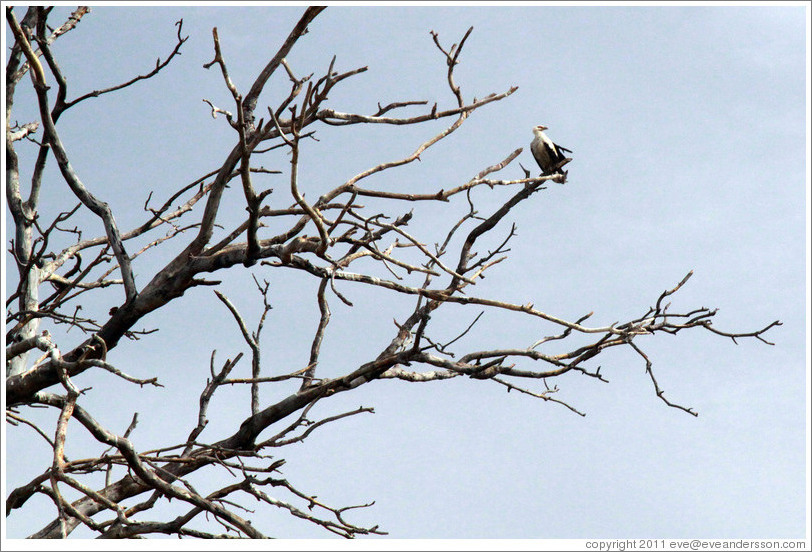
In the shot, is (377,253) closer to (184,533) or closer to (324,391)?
(324,391)

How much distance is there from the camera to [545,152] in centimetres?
784

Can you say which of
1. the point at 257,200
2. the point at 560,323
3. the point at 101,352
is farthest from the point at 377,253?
the point at 101,352

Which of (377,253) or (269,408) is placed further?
(269,408)

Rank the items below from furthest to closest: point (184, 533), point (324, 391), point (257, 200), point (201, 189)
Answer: point (201, 189)
point (324, 391)
point (184, 533)
point (257, 200)

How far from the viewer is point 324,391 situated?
6.19 m

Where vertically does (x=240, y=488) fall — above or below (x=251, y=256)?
below

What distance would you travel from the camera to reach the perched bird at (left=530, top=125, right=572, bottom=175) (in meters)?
7.70

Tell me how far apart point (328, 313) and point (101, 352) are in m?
1.73

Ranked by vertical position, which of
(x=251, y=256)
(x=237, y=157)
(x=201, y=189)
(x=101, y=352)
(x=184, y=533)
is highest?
(x=201, y=189)

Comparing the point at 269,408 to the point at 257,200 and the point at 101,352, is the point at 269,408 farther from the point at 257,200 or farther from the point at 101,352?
the point at 257,200

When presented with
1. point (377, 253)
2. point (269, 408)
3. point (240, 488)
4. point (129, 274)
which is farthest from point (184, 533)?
point (377, 253)

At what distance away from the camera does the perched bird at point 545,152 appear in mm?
7703

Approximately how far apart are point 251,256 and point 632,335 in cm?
250

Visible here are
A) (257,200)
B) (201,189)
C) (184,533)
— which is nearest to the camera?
(257,200)
